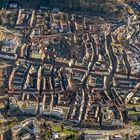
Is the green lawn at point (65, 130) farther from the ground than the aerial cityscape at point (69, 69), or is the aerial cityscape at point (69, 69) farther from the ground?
the aerial cityscape at point (69, 69)

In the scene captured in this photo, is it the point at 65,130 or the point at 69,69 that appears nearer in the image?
the point at 65,130

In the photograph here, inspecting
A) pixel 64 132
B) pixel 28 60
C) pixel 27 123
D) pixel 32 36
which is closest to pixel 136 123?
pixel 64 132

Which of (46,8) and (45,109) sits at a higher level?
(46,8)

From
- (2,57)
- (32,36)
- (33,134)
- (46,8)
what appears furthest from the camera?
(46,8)

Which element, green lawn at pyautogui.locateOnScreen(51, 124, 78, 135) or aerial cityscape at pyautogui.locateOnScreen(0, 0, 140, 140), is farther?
aerial cityscape at pyautogui.locateOnScreen(0, 0, 140, 140)

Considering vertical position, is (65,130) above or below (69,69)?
below

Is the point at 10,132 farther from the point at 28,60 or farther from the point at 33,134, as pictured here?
the point at 28,60

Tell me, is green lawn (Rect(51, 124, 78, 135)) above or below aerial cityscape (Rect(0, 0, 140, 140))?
below

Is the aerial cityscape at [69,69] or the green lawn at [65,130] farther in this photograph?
the aerial cityscape at [69,69]
